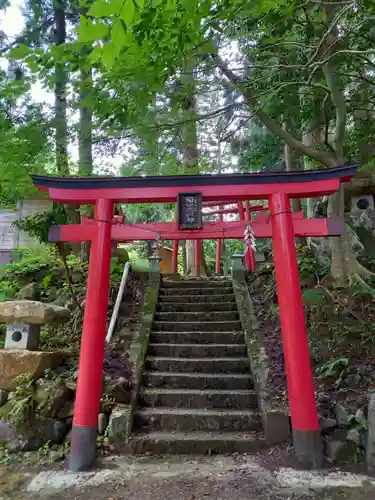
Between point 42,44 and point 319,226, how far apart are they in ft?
31.0

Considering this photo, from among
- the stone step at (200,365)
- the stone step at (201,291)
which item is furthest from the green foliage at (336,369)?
the stone step at (201,291)

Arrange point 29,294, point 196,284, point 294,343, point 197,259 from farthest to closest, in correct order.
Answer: point 197,259
point 196,284
point 29,294
point 294,343

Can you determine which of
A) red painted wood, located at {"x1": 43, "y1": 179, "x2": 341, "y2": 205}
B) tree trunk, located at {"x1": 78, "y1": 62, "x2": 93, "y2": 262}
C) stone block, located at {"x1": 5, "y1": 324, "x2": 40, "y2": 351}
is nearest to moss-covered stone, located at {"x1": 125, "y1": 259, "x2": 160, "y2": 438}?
stone block, located at {"x1": 5, "y1": 324, "x2": 40, "y2": 351}

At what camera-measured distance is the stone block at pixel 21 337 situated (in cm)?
544

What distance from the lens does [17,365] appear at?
204 inches

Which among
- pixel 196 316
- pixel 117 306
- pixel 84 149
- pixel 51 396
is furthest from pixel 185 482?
pixel 84 149

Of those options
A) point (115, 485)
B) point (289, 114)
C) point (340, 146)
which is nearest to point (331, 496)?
point (115, 485)

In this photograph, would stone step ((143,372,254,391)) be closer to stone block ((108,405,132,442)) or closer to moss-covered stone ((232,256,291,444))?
moss-covered stone ((232,256,291,444))

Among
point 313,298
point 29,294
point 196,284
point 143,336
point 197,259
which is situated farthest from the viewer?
point 197,259

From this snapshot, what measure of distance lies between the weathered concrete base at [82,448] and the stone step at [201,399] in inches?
43.8

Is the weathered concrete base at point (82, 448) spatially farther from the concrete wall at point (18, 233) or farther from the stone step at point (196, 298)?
the concrete wall at point (18, 233)

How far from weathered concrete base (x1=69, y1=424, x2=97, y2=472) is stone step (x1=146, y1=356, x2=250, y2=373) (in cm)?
173

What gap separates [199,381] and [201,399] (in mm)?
348

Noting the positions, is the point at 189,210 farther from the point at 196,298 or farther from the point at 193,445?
the point at 196,298
